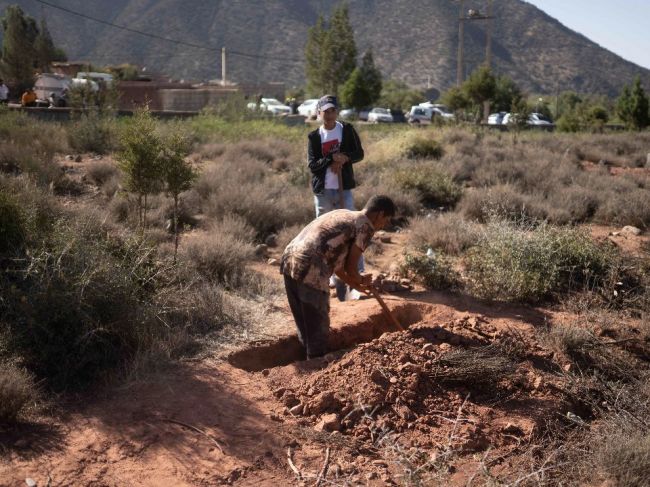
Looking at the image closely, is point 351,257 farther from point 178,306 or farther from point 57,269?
point 57,269

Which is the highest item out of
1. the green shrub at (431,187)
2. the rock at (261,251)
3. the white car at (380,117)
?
the white car at (380,117)

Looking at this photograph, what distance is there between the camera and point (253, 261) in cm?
807

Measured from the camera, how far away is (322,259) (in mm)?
5004

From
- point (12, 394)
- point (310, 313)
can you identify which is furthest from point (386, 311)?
point (12, 394)

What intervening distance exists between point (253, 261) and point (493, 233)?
2.80m

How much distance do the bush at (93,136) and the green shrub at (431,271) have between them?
372 inches

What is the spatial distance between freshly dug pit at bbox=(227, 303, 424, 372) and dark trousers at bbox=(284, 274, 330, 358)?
304 mm

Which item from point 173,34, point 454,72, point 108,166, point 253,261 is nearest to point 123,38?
point 173,34

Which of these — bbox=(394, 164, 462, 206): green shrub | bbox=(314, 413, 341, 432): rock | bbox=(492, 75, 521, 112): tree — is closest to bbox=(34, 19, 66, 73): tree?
bbox=(492, 75, 521, 112): tree

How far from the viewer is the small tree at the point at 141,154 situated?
6.78 m

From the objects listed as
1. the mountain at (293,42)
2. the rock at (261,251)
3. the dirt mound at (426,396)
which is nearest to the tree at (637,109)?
the rock at (261,251)

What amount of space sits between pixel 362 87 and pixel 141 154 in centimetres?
3262

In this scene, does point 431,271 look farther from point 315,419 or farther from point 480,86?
point 480,86

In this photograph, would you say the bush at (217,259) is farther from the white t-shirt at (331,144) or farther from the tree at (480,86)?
the tree at (480,86)
